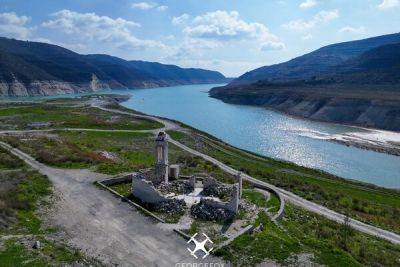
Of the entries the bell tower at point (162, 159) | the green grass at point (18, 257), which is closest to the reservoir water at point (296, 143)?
the bell tower at point (162, 159)

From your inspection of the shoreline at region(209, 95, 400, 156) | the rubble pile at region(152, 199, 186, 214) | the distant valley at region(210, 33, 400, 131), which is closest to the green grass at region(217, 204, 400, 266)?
the rubble pile at region(152, 199, 186, 214)

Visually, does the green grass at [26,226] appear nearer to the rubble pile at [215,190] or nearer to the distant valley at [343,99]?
the rubble pile at [215,190]

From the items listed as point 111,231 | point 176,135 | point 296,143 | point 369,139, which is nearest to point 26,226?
point 111,231

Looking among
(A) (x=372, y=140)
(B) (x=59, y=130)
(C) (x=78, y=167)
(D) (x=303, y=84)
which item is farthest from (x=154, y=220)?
(D) (x=303, y=84)

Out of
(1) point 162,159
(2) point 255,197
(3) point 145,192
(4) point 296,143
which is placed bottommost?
(4) point 296,143

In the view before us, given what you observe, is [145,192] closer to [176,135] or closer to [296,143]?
[176,135]

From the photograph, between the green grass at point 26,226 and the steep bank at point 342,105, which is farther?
the steep bank at point 342,105

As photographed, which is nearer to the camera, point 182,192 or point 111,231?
point 111,231

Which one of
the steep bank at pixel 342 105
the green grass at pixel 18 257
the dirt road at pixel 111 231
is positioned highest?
the green grass at pixel 18 257

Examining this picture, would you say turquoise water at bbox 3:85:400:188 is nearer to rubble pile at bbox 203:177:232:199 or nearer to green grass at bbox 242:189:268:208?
green grass at bbox 242:189:268:208
